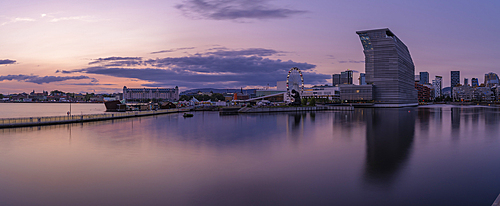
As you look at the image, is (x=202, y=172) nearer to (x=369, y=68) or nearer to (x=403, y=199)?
(x=403, y=199)

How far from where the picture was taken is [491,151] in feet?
100

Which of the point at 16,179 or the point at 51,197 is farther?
the point at 16,179

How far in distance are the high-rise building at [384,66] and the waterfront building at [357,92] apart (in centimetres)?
595

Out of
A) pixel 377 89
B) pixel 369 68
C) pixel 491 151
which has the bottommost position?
pixel 491 151

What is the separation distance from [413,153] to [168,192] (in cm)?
2364

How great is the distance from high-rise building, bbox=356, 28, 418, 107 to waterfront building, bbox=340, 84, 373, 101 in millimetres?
5954

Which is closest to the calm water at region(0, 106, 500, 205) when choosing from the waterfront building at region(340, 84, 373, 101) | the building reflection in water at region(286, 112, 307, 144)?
the building reflection in water at region(286, 112, 307, 144)

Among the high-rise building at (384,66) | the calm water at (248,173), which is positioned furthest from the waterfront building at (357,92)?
the calm water at (248,173)

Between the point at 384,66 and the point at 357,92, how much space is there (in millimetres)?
21500

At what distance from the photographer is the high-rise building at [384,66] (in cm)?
17588

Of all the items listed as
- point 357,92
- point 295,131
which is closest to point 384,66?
point 357,92

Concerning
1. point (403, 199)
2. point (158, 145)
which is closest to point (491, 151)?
point (403, 199)

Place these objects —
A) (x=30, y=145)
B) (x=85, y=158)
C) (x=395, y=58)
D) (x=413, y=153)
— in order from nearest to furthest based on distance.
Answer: (x=85, y=158) < (x=413, y=153) < (x=30, y=145) < (x=395, y=58)

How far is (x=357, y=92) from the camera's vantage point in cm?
18712
